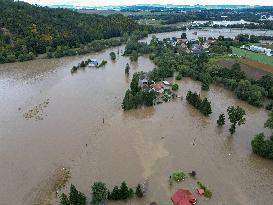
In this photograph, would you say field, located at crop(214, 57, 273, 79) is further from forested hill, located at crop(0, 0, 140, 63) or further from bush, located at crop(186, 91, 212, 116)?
forested hill, located at crop(0, 0, 140, 63)

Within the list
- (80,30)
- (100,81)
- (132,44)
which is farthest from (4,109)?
(80,30)

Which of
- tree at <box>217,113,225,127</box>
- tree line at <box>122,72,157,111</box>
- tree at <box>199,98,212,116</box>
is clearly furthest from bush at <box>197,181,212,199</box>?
tree line at <box>122,72,157,111</box>

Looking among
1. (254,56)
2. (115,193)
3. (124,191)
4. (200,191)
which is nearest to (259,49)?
(254,56)

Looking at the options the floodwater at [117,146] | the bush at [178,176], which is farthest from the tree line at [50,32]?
the bush at [178,176]

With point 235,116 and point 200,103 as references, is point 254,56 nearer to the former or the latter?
point 200,103

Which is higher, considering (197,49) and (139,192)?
(139,192)

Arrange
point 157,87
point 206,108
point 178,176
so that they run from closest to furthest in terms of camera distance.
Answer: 1. point 178,176
2. point 206,108
3. point 157,87

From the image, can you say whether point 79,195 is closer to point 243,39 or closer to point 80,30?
point 80,30
